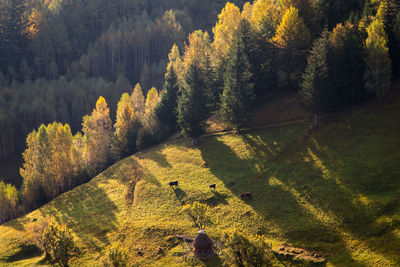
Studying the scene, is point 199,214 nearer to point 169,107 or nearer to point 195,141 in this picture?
point 195,141

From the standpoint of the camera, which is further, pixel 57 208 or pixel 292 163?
pixel 57 208

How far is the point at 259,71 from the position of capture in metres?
85.2

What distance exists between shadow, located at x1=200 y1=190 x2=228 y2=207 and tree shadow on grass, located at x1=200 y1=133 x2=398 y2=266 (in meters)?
2.31

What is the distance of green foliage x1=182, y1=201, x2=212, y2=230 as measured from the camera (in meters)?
51.2

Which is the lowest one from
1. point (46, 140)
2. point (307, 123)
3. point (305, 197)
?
point (46, 140)

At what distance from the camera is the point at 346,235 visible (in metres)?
43.6

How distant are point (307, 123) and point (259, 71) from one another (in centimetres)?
2196

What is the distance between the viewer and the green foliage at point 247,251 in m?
39.0

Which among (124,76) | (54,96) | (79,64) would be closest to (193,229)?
(54,96)

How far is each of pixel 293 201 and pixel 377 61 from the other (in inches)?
1359

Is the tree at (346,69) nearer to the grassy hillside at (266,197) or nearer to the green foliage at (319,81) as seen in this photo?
the green foliage at (319,81)

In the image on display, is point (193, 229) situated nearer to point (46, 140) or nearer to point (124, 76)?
point (46, 140)

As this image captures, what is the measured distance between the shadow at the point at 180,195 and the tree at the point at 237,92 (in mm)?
20476

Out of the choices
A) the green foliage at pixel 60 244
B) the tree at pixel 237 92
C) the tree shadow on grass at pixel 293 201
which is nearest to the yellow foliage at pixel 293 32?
the tree at pixel 237 92
